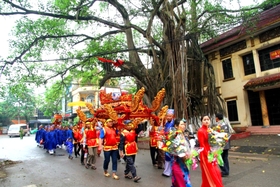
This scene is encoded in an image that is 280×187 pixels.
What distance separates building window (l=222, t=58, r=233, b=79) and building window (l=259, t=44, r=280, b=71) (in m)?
1.95

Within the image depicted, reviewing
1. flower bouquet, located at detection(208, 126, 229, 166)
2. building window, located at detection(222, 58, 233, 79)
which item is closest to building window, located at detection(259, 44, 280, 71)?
building window, located at detection(222, 58, 233, 79)

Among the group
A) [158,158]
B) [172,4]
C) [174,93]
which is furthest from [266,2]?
[158,158]

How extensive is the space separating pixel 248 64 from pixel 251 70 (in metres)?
0.42

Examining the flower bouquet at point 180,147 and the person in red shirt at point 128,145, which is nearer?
the flower bouquet at point 180,147

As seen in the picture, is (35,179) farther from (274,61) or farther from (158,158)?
(274,61)

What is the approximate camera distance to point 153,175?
20.2ft

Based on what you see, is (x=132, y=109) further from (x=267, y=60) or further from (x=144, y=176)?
(x=267, y=60)

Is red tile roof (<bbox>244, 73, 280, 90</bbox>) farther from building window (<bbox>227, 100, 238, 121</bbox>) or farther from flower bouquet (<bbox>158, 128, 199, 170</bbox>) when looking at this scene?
flower bouquet (<bbox>158, 128, 199, 170</bbox>)

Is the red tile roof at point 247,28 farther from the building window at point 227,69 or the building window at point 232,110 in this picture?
the building window at point 232,110

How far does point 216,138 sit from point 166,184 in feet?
5.83

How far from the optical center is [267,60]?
12.7 m

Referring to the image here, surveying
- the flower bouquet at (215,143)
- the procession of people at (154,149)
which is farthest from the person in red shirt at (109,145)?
the flower bouquet at (215,143)

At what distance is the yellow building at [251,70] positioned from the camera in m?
12.0

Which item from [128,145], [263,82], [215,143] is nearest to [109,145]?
[128,145]
